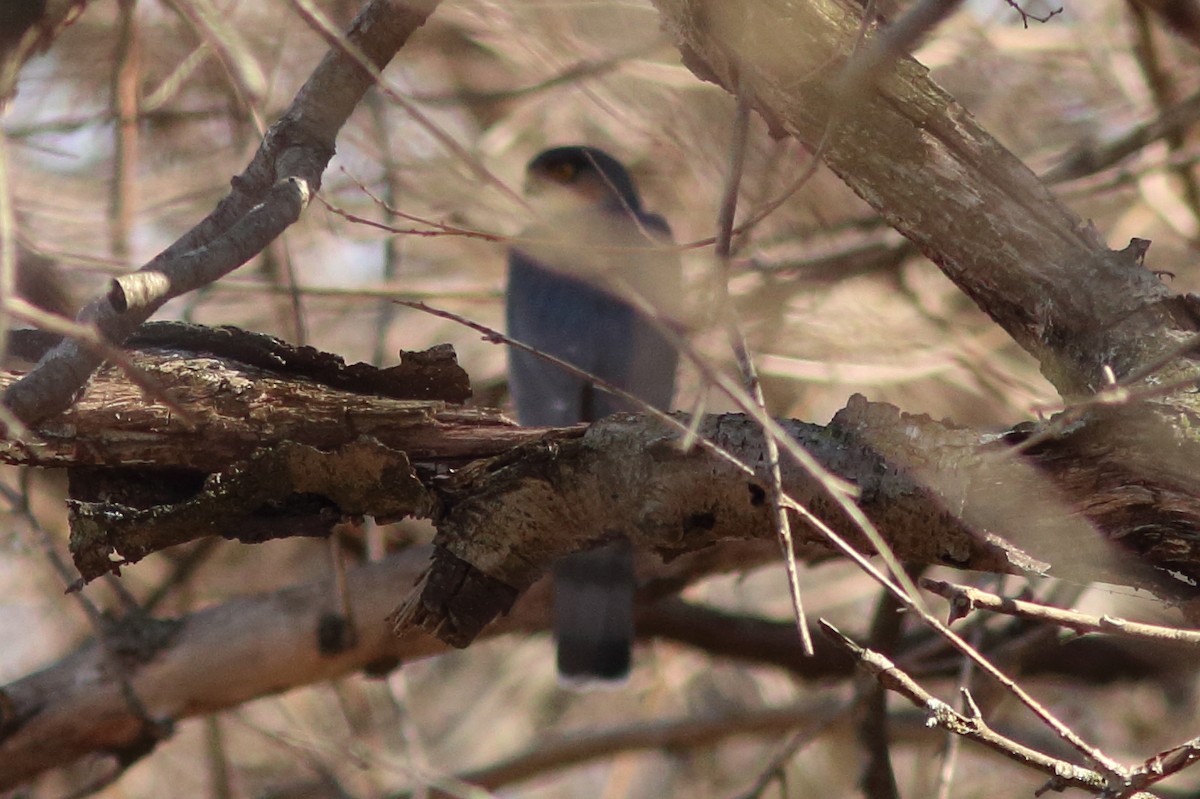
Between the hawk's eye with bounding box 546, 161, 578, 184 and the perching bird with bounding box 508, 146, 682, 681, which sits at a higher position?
the hawk's eye with bounding box 546, 161, 578, 184

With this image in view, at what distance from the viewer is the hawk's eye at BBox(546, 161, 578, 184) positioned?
486cm

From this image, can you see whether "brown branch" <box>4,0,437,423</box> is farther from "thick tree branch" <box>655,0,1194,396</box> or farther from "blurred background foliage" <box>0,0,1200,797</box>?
"blurred background foliage" <box>0,0,1200,797</box>

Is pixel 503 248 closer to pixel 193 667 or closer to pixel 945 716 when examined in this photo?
pixel 193 667

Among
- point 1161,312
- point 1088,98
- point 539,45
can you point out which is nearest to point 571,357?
point 539,45

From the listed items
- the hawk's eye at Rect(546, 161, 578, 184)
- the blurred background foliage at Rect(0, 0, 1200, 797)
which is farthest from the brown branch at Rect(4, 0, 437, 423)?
the hawk's eye at Rect(546, 161, 578, 184)

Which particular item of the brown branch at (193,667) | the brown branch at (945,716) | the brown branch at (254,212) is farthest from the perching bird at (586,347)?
the brown branch at (945,716)

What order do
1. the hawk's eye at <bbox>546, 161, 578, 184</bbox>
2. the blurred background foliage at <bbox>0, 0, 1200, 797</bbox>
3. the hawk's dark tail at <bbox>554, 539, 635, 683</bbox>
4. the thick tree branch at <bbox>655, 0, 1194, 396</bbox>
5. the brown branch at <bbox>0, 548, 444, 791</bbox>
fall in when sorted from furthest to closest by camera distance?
1. the hawk's eye at <bbox>546, 161, 578, 184</bbox>
2. the blurred background foliage at <bbox>0, 0, 1200, 797</bbox>
3. the hawk's dark tail at <bbox>554, 539, 635, 683</bbox>
4. the brown branch at <bbox>0, 548, 444, 791</bbox>
5. the thick tree branch at <bbox>655, 0, 1194, 396</bbox>

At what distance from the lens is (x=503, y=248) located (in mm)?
5016

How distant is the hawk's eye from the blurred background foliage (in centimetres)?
28

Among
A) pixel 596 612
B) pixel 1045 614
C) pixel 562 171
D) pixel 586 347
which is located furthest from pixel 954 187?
pixel 562 171

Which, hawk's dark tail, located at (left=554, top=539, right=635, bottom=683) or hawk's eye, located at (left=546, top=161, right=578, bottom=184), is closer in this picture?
hawk's dark tail, located at (left=554, top=539, right=635, bottom=683)

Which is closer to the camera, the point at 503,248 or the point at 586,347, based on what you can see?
the point at 586,347

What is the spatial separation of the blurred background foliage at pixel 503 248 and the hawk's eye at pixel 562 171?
11.2 inches

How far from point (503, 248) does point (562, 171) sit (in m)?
0.41
